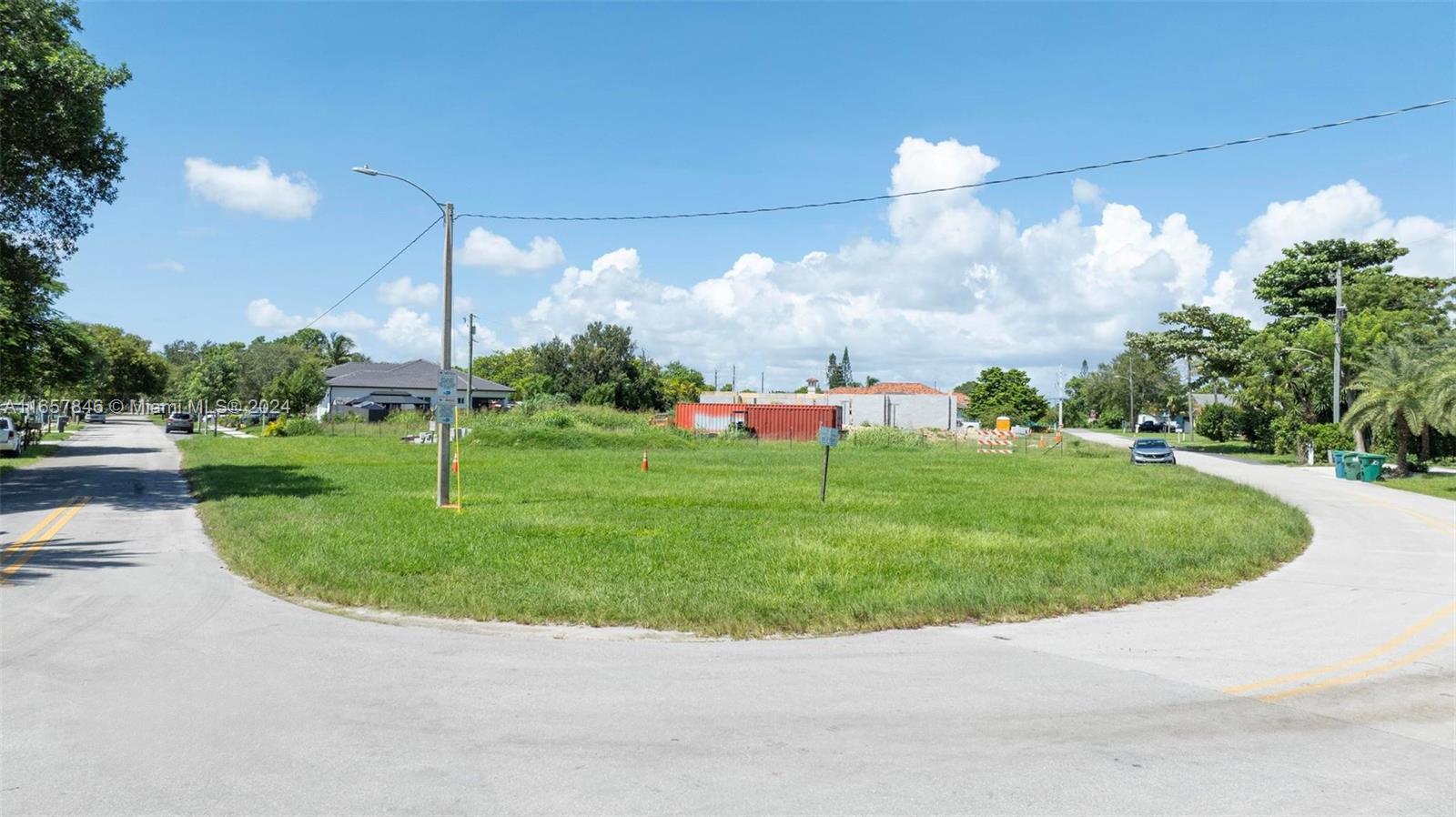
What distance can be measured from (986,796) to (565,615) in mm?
5482

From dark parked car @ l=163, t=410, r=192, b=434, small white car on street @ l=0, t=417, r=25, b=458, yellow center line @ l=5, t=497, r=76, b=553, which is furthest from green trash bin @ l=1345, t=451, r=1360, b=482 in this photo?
dark parked car @ l=163, t=410, r=192, b=434

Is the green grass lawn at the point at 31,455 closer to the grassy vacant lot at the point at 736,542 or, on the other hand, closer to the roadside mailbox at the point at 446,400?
the grassy vacant lot at the point at 736,542

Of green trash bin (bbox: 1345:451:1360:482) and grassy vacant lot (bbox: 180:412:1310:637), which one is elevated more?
green trash bin (bbox: 1345:451:1360:482)

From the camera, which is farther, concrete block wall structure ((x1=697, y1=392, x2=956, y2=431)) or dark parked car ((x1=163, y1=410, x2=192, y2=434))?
concrete block wall structure ((x1=697, y1=392, x2=956, y2=431))

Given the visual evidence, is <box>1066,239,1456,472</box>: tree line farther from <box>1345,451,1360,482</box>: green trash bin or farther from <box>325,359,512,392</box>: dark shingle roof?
<box>325,359,512,392</box>: dark shingle roof

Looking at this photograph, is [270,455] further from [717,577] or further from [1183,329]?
[1183,329]

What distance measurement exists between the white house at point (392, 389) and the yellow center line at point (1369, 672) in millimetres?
82922

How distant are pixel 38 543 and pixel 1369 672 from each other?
57.4ft

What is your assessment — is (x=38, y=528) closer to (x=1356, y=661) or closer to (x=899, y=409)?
(x=1356, y=661)

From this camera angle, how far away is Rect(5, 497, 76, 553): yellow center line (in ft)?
47.3

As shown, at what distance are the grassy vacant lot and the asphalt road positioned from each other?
738 millimetres

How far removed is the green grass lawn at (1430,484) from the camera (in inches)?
1144

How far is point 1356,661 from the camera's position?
8.23m

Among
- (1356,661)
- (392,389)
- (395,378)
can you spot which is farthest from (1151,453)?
(395,378)
